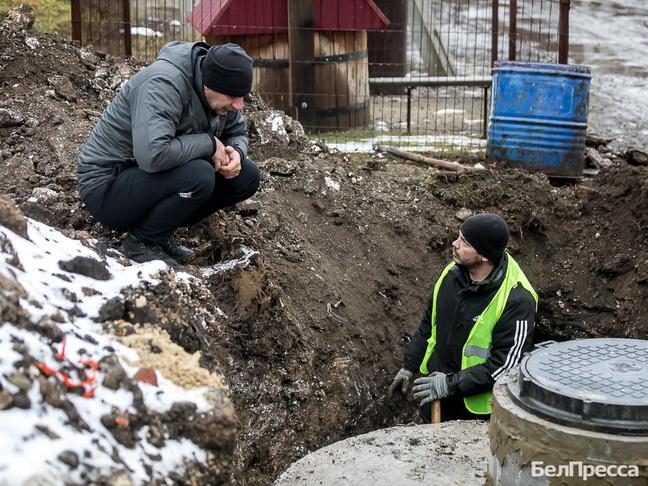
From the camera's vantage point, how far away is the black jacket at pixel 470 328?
5.07 metres

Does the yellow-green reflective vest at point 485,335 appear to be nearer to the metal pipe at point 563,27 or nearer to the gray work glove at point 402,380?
the gray work glove at point 402,380

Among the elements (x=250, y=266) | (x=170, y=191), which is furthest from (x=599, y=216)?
(x=170, y=191)

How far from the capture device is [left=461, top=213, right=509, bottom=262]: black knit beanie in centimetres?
509

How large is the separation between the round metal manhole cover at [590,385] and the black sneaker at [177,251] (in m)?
1.99

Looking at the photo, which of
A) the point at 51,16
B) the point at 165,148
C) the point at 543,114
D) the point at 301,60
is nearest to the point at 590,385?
the point at 165,148

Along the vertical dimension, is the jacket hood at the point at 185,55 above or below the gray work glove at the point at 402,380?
above

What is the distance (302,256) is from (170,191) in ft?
5.70

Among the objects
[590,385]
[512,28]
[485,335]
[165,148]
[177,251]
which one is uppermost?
[512,28]

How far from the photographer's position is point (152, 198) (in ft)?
14.4

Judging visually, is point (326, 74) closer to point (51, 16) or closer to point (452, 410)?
point (51, 16)

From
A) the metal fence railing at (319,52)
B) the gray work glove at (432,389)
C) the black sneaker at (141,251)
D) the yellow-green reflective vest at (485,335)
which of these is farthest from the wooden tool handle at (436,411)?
the metal fence railing at (319,52)

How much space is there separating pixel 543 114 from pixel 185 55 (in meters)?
4.51

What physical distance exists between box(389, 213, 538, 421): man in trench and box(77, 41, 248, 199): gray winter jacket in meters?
1.71

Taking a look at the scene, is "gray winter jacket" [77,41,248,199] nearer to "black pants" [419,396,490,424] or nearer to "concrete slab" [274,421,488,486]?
"concrete slab" [274,421,488,486]
